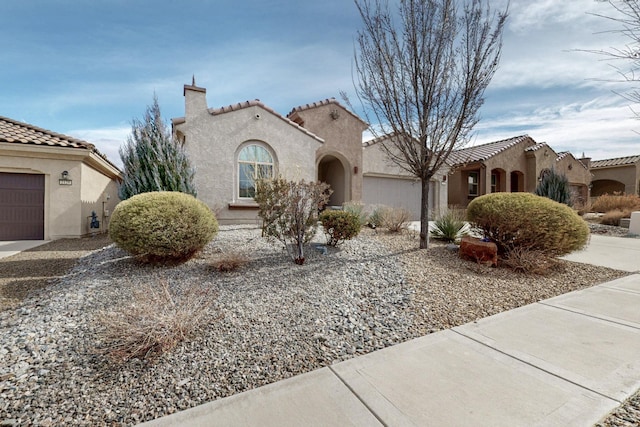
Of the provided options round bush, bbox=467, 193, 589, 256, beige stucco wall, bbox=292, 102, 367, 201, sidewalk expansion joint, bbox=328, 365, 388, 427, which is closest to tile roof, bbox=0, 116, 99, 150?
beige stucco wall, bbox=292, 102, 367, 201

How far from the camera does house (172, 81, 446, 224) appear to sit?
1080cm

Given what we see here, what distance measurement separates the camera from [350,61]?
714 centimetres

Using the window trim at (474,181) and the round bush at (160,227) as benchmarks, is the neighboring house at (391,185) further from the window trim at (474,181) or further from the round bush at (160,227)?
the round bush at (160,227)

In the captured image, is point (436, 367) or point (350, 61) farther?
point (350, 61)

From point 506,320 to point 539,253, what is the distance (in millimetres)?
3249

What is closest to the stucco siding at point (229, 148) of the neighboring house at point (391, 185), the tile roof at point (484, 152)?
the neighboring house at point (391, 185)

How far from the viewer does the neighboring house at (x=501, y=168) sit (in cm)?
1923

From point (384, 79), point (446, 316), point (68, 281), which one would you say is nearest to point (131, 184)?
point (68, 281)

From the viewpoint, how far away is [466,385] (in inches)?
96.7

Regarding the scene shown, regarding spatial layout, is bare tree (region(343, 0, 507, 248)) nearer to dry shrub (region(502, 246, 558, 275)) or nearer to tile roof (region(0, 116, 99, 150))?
dry shrub (region(502, 246, 558, 275))

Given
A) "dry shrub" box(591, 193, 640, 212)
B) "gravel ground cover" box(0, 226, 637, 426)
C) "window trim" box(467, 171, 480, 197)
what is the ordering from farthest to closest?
"window trim" box(467, 171, 480, 197)
"dry shrub" box(591, 193, 640, 212)
"gravel ground cover" box(0, 226, 637, 426)

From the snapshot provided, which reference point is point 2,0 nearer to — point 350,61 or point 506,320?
point 350,61

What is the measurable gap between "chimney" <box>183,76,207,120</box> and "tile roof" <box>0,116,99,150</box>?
138 inches

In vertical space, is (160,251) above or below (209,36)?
below
